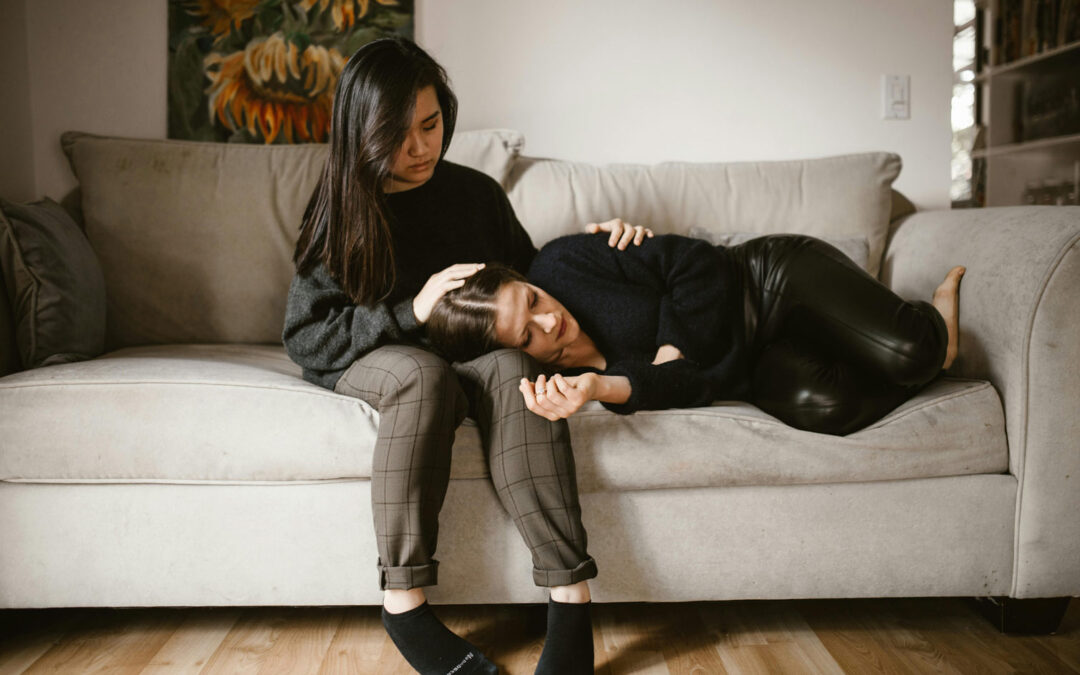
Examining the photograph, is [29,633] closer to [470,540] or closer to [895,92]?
[470,540]

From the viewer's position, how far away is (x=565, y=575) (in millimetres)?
1067

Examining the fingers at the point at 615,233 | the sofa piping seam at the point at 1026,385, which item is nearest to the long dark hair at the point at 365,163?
the fingers at the point at 615,233

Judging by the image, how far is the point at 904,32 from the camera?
2076 millimetres

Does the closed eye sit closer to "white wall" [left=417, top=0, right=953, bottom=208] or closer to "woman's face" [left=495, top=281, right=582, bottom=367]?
"woman's face" [left=495, top=281, right=582, bottom=367]

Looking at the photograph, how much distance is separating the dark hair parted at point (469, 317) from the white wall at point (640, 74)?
0.96 metres

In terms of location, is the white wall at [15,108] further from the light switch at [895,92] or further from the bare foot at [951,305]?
the light switch at [895,92]

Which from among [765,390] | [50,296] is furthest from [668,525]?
[50,296]

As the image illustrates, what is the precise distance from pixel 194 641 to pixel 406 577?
452mm

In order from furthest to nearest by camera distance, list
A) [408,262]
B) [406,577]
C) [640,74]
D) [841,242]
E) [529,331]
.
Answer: [640,74] → [841,242] → [408,262] → [529,331] → [406,577]

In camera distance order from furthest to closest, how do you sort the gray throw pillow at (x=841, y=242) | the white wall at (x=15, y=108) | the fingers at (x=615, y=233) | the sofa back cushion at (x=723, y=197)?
the white wall at (x=15, y=108) < the sofa back cushion at (x=723, y=197) < the gray throw pillow at (x=841, y=242) < the fingers at (x=615, y=233)

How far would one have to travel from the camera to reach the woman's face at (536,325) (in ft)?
4.05

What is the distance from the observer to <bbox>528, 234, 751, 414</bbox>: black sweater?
4.46ft

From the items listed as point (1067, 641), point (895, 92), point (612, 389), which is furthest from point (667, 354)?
point (895, 92)

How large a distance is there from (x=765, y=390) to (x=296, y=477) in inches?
31.4
